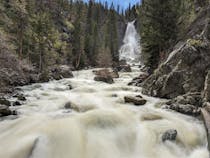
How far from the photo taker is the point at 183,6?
23.4 m

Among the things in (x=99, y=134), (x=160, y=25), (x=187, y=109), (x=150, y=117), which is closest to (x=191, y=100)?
(x=187, y=109)

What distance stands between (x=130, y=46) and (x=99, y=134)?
246ft

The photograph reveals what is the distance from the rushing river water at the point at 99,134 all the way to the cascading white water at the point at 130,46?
199 feet

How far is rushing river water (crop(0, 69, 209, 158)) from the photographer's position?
26.2 feet

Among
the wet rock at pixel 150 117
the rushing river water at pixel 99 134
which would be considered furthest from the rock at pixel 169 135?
the wet rock at pixel 150 117

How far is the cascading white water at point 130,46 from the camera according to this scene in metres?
76.9

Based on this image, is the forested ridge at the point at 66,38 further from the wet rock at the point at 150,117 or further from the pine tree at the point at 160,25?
the wet rock at the point at 150,117

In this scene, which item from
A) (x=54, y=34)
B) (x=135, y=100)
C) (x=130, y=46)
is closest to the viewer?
(x=135, y=100)

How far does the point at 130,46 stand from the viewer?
82500 mm

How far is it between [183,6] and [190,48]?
399 inches

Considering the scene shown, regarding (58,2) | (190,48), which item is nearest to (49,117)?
(190,48)

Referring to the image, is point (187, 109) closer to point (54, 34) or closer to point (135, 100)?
point (135, 100)

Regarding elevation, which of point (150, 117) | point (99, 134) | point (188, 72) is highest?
point (188, 72)

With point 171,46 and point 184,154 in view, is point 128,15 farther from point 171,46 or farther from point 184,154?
point 184,154
